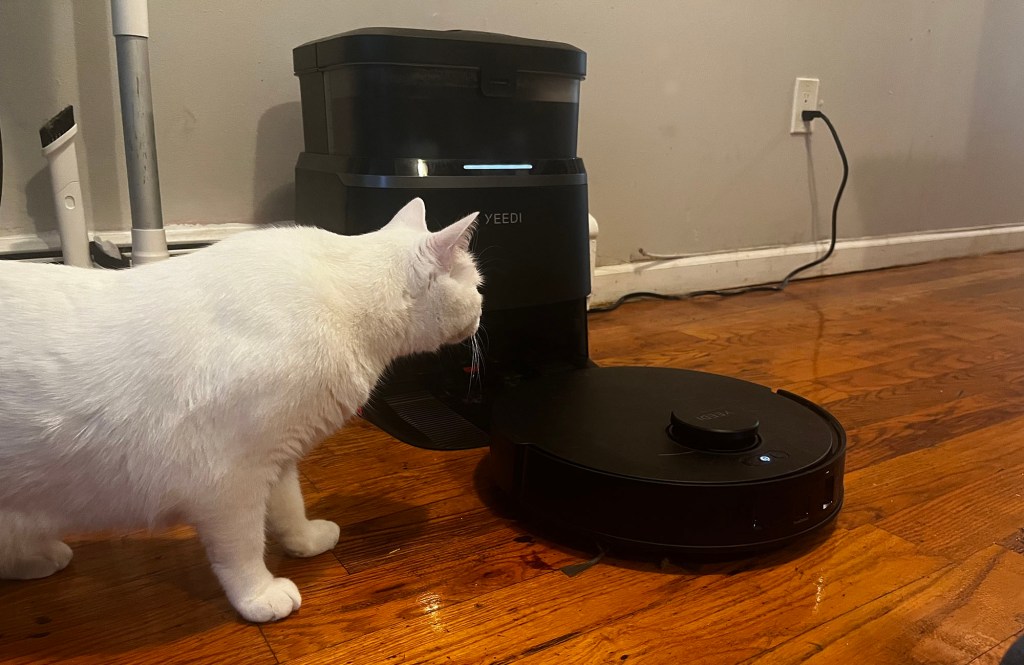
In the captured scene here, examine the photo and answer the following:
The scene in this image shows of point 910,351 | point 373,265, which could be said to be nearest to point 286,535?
point 373,265

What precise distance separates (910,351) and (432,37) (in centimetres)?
120

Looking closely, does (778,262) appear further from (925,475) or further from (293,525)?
(293,525)

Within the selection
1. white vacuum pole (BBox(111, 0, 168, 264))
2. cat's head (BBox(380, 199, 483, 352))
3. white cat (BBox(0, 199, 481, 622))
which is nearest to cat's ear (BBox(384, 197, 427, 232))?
cat's head (BBox(380, 199, 483, 352))

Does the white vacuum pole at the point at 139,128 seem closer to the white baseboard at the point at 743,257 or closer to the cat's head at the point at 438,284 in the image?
the white baseboard at the point at 743,257

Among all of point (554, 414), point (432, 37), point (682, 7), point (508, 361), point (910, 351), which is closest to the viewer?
point (554, 414)

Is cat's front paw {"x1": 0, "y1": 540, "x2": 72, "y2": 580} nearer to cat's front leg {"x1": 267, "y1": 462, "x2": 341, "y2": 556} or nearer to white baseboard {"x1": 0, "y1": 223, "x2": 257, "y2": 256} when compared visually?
cat's front leg {"x1": 267, "y1": 462, "x2": 341, "y2": 556}

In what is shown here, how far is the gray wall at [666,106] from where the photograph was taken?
4.10 ft

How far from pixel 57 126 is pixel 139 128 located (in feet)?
0.36

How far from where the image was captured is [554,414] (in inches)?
38.1

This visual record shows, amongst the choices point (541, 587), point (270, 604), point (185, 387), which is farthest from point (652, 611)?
point (185, 387)

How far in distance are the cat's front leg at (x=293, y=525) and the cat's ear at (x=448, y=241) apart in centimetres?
27

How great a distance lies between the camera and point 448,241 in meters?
0.73

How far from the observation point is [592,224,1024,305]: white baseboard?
1.96m

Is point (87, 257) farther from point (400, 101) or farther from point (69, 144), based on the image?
point (400, 101)
